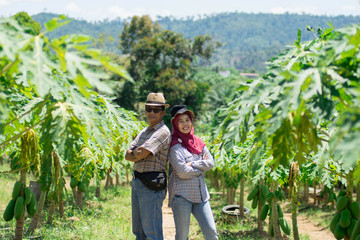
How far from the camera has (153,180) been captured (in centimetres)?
332

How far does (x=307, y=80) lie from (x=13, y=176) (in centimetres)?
1027

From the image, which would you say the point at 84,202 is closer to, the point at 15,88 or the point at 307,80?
the point at 15,88

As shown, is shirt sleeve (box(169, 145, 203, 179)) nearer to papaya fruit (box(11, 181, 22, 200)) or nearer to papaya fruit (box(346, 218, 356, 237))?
→ papaya fruit (box(346, 218, 356, 237))

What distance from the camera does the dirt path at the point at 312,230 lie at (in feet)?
21.3

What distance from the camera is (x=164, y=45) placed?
2241cm

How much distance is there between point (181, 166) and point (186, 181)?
169 millimetres

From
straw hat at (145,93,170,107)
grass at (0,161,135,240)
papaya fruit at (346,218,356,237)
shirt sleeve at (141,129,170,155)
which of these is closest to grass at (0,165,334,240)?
grass at (0,161,135,240)

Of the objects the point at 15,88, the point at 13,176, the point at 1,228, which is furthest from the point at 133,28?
the point at 15,88

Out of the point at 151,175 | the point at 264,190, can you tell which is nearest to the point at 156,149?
the point at 151,175

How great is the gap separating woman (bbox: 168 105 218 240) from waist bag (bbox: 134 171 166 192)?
12 cm

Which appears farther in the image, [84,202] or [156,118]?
[84,202]

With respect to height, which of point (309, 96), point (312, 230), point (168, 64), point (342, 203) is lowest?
point (312, 230)

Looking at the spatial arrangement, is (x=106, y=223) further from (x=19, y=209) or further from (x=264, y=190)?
(x=264, y=190)

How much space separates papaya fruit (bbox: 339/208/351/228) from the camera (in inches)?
145
